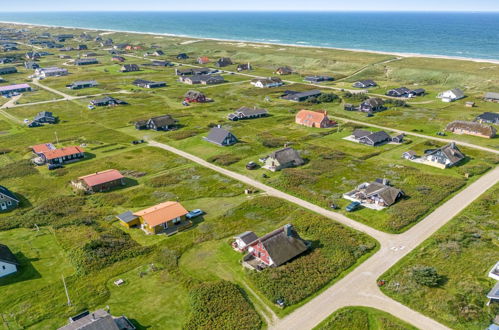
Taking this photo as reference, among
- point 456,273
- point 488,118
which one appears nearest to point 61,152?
point 456,273

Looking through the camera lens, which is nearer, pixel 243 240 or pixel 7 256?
pixel 7 256

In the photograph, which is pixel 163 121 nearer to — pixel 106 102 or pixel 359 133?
pixel 106 102

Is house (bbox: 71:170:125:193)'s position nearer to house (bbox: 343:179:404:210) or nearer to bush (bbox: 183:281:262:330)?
bush (bbox: 183:281:262:330)

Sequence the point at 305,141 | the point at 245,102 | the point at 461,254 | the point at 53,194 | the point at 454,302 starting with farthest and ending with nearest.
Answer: the point at 245,102, the point at 305,141, the point at 53,194, the point at 461,254, the point at 454,302

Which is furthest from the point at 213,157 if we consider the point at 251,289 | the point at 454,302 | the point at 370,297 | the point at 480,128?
the point at 480,128

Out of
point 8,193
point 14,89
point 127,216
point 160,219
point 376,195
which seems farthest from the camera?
point 14,89

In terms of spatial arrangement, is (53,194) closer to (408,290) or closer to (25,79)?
(408,290)

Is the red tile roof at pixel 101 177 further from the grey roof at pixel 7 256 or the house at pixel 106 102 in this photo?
the house at pixel 106 102
